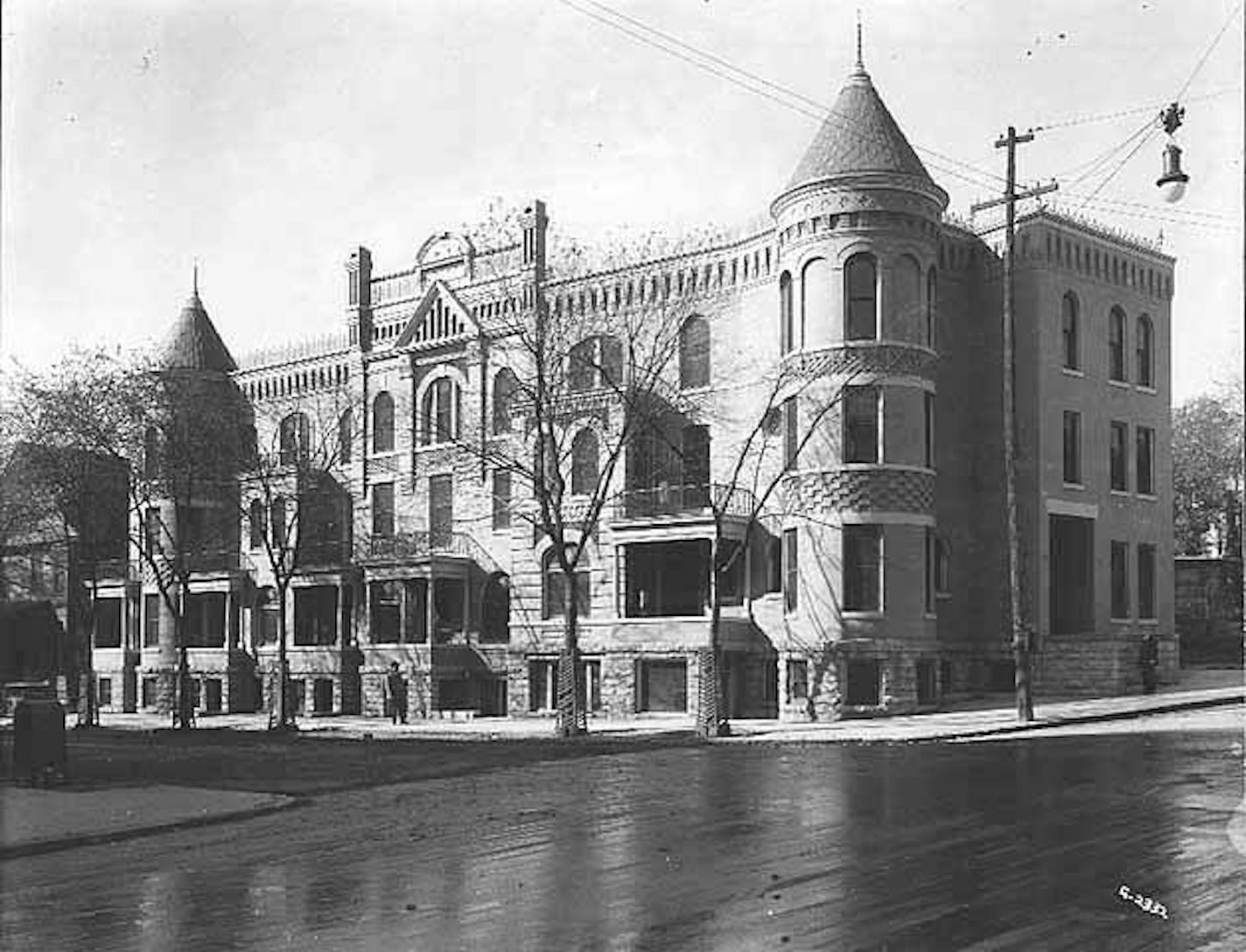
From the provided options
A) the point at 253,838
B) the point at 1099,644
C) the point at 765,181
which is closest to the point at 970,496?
the point at 1099,644

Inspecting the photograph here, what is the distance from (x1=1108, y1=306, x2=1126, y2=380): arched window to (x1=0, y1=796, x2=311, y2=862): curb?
97.2 ft

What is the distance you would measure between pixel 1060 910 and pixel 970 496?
3086cm

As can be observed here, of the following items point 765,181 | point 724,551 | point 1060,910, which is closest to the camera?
point 1060,910

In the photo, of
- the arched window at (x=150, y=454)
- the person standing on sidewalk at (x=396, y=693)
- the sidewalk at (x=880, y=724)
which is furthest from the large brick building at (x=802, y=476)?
the arched window at (x=150, y=454)

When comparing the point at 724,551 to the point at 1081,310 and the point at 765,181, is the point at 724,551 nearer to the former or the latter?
the point at 1081,310

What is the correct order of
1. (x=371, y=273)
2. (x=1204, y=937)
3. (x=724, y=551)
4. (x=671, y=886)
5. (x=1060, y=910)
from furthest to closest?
(x=371, y=273), (x=724, y=551), (x=671, y=886), (x=1060, y=910), (x=1204, y=937)

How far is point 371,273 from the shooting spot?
52.1m

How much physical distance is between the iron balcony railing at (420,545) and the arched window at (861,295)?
1531 cm

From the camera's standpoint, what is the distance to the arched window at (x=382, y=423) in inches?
2002

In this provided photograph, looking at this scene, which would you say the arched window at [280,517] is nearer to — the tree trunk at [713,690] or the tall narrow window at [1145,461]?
the tree trunk at [713,690]

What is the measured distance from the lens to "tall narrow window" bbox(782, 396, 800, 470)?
38.5m

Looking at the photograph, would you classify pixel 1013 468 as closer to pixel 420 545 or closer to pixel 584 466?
pixel 584 466

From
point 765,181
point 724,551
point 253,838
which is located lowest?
point 253,838

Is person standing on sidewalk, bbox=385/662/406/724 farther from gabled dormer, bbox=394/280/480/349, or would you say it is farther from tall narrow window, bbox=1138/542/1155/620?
tall narrow window, bbox=1138/542/1155/620
